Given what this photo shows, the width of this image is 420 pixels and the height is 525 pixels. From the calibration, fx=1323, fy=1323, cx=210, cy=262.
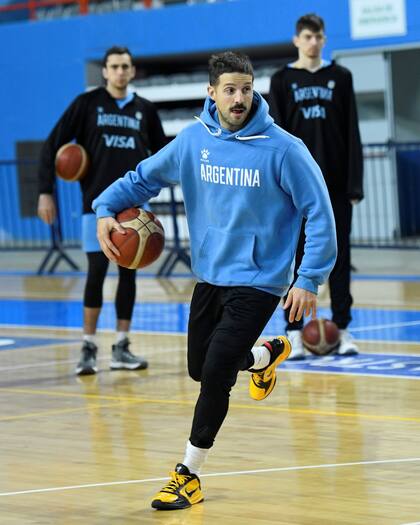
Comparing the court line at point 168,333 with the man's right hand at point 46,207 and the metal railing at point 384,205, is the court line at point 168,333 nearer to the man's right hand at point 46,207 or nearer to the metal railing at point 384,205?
the man's right hand at point 46,207

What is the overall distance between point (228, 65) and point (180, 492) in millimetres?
1860

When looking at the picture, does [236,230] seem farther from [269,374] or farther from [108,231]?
[269,374]

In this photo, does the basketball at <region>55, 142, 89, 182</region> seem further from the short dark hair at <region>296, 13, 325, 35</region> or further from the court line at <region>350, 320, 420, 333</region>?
the court line at <region>350, 320, 420, 333</region>

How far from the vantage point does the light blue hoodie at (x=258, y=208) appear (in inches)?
226

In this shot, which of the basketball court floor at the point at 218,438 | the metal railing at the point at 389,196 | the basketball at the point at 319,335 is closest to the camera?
the basketball court floor at the point at 218,438

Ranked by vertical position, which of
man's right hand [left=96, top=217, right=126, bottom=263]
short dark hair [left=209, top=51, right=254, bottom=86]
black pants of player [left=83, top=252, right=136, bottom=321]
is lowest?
black pants of player [left=83, top=252, right=136, bottom=321]

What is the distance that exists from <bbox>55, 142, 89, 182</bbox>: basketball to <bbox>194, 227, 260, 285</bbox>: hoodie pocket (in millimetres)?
3743

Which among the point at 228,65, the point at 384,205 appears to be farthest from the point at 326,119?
the point at 384,205

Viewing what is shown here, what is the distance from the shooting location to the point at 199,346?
5.94 meters

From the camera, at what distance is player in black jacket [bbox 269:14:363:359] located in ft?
31.5

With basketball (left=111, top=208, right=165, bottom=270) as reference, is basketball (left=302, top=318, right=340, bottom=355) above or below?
below

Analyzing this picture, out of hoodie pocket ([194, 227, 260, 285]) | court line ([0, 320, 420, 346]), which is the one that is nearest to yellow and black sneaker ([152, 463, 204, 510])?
hoodie pocket ([194, 227, 260, 285])

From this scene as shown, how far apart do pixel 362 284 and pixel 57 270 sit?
221 inches

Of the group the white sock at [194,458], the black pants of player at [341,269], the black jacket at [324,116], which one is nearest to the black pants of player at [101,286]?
the black pants of player at [341,269]
